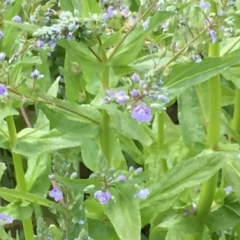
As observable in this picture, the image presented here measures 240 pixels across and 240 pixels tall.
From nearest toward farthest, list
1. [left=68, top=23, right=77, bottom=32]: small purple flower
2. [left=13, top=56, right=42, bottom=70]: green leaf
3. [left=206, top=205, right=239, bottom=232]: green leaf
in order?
[left=68, top=23, right=77, bottom=32]: small purple flower < [left=13, top=56, right=42, bottom=70]: green leaf < [left=206, top=205, right=239, bottom=232]: green leaf

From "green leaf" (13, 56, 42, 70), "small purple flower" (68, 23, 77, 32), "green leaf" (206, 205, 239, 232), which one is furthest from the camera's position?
"green leaf" (206, 205, 239, 232)

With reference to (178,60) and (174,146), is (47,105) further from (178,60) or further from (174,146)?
(174,146)

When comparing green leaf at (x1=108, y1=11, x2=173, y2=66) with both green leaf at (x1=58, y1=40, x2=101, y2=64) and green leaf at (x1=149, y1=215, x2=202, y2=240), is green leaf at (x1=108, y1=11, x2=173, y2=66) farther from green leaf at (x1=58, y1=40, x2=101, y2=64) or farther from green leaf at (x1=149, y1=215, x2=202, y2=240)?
green leaf at (x1=149, y1=215, x2=202, y2=240)

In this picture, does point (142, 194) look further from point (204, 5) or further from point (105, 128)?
point (204, 5)

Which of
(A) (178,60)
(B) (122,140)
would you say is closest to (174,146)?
(B) (122,140)

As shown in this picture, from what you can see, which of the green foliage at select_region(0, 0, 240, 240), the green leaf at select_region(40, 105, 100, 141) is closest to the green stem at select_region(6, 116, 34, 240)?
the green foliage at select_region(0, 0, 240, 240)

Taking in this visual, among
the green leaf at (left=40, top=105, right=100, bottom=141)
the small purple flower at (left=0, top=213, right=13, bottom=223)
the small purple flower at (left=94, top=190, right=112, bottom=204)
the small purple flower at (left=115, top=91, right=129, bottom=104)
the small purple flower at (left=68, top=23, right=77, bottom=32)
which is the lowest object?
the small purple flower at (left=0, top=213, right=13, bottom=223)

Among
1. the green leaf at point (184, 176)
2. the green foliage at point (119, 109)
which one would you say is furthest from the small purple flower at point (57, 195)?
the green leaf at point (184, 176)

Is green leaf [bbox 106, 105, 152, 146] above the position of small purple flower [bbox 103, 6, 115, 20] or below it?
below
